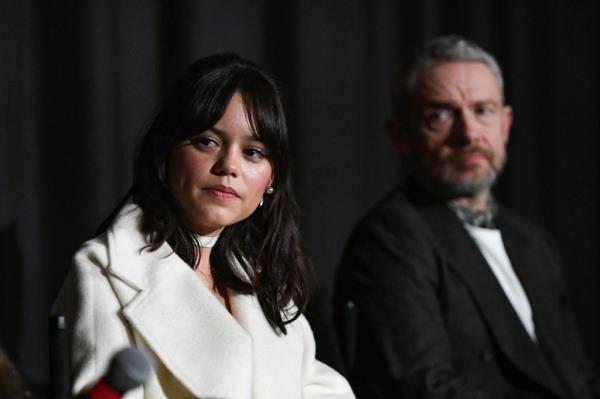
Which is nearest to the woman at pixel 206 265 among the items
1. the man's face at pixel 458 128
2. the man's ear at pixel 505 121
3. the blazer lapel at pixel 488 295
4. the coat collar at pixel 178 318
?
the coat collar at pixel 178 318

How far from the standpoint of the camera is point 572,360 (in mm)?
2498

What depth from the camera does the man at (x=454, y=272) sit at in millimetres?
2184

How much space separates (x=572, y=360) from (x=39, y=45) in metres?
1.41

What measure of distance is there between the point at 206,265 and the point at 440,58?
102 cm

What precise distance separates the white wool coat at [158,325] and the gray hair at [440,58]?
3.41ft

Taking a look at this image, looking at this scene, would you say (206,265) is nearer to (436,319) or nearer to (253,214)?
(253,214)

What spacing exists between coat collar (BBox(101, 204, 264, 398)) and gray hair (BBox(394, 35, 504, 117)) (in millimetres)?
1071

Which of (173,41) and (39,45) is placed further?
(173,41)

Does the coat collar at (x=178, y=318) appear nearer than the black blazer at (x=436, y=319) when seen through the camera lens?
Yes

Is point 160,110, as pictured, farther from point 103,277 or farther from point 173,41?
point 173,41

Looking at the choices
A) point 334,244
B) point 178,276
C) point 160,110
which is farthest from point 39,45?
point 334,244

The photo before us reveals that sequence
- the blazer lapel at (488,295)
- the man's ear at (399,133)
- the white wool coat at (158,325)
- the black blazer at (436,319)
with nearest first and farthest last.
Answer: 1. the white wool coat at (158,325)
2. the black blazer at (436,319)
3. the blazer lapel at (488,295)
4. the man's ear at (399,133)

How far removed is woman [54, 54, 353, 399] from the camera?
1.55 meters

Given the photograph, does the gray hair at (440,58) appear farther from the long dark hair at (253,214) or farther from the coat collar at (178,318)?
the coat collar at (178,318)
